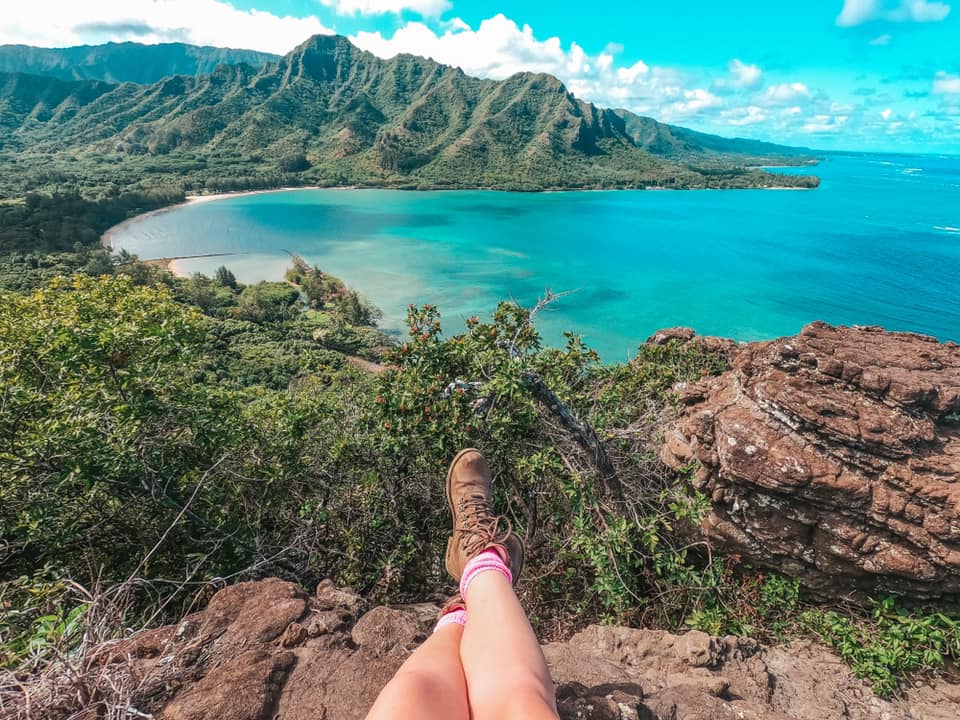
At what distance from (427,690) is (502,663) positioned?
39 centimetres

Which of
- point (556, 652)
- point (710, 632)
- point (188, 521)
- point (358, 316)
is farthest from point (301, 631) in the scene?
point (358, 316)

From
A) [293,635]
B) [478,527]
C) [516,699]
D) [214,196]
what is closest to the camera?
[516,699]

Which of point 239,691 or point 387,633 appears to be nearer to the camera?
point 239,691

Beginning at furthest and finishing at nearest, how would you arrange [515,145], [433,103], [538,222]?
[433,103] → [515,145] → [538,222]

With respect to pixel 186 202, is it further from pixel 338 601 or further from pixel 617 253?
pixel 338 601

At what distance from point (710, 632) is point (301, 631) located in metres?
3.37

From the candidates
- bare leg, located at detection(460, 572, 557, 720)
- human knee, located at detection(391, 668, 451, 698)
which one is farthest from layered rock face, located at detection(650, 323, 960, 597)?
human knee, located at detection(391, 668, 451, 698)

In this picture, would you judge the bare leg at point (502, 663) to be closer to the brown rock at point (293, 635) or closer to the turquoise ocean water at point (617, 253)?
the brown rock at point (293, 635)

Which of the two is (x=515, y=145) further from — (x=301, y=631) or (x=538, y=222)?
(x=301, y=631)

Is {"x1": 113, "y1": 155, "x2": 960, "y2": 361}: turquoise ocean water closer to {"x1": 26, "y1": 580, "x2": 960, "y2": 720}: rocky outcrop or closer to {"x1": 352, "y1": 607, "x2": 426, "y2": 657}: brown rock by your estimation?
{"x1": 26, "y1": 580, "x2": 960, "y2": 720}: rocky outcrop

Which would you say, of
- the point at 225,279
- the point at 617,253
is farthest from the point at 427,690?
the point at 617,253

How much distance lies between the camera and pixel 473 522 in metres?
3.42

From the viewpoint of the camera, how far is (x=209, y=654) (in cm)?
267

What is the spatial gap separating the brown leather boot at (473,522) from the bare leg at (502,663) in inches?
18.6
